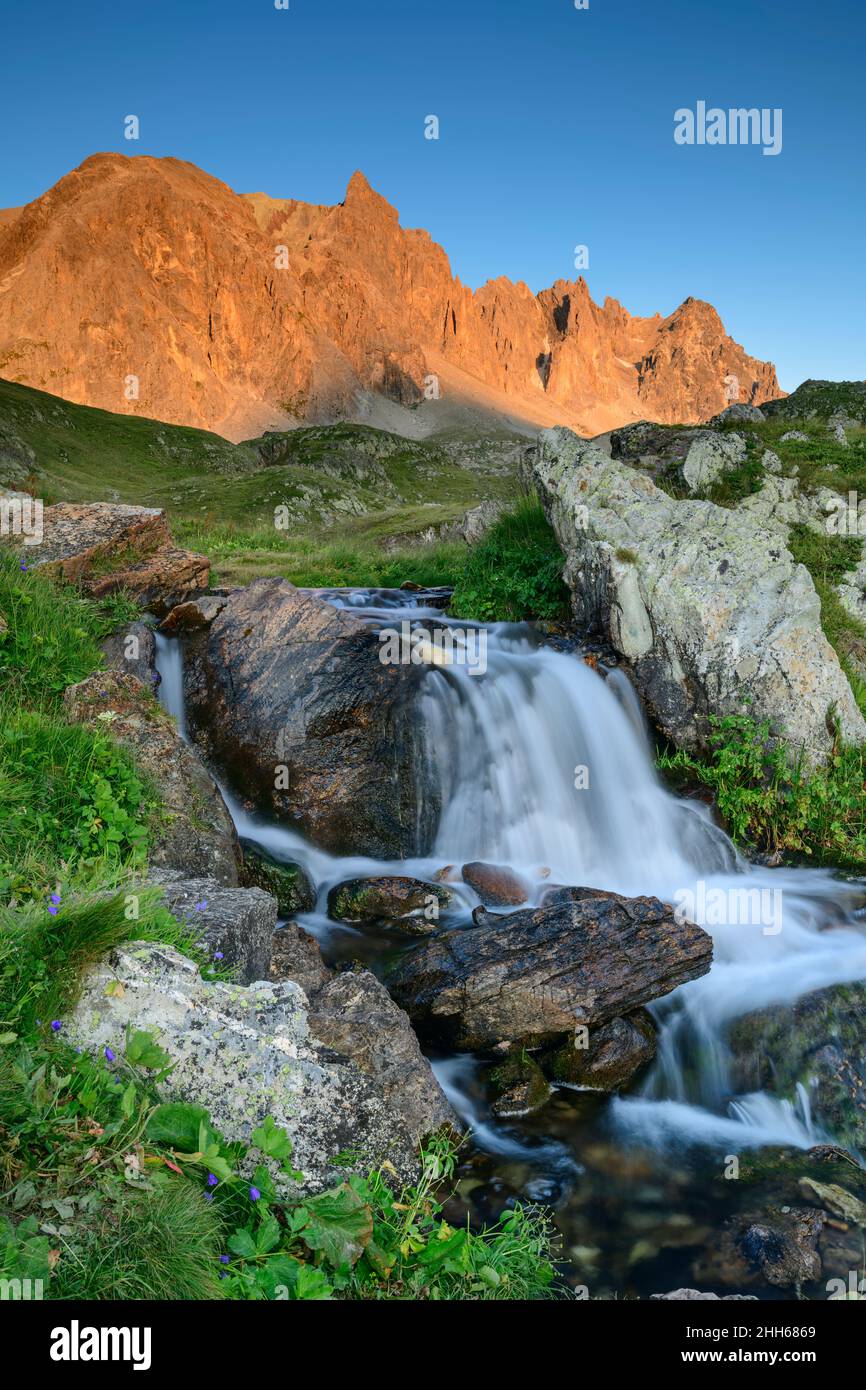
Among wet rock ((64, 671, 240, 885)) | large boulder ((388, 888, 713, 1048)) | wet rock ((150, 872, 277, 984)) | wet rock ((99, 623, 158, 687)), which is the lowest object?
large boulder ((388, 888, 713, 1048))

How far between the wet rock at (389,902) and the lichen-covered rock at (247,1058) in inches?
170

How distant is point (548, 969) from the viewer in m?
7.27

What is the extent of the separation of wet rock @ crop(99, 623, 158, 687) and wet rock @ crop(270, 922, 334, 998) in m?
4.03

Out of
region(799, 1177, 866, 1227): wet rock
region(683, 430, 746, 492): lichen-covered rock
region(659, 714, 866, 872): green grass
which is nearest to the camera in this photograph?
region(799, 1177, 866, 1227): wet rock

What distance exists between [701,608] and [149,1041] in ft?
32.3

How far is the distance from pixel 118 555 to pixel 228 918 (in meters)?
7.10

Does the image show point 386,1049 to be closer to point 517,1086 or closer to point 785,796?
point 517,1086

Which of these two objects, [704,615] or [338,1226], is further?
[704,615]

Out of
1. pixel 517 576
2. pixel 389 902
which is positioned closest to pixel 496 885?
pixel 389 902

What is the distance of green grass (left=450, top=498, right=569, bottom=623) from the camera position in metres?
14.7

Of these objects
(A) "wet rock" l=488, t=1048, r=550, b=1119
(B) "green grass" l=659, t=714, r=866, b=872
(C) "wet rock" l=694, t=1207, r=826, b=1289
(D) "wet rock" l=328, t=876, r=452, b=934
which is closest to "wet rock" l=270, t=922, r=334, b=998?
(D) "wet rock" l=328, t=876, r=452, b=934

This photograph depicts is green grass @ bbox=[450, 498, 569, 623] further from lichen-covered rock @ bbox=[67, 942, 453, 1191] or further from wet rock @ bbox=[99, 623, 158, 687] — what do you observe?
lichen-covered rock @ bbox=[67, 942, 453, 1191]
